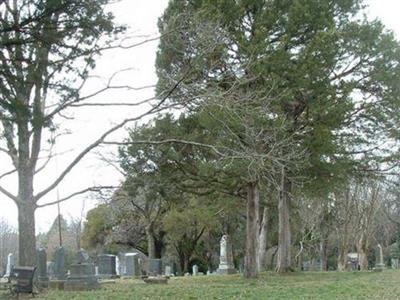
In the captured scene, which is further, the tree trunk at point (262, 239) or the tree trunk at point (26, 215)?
the tree trunk at point (262, 239)

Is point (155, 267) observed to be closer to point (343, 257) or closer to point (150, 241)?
point (150, 241)

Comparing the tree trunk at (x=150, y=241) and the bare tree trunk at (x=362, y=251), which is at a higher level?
the tree trunk at (x=150, y=241)

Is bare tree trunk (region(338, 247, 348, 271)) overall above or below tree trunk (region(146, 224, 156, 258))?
below

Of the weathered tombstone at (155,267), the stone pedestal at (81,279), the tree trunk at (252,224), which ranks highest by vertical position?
the tree trunk at (252,224)

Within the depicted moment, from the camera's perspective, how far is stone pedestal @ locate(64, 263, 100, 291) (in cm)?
1969

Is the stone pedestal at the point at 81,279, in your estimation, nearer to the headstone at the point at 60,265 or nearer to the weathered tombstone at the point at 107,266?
the headstone at the point at 60,265

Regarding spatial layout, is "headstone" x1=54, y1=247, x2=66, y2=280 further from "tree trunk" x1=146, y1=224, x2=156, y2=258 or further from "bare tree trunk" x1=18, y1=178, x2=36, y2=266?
"tree trunk" x1=146, y1=224, x2=156, y2=258

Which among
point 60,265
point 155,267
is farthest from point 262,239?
point 60,265

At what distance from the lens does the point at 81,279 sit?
65.7 ft

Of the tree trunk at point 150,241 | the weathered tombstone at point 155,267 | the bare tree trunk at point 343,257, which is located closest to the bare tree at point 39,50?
the weathered tombstone at point 155,267

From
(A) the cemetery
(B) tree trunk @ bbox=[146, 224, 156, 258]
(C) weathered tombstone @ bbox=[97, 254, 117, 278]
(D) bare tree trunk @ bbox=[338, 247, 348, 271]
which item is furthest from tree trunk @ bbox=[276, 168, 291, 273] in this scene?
(D) bare tree trunk @ bbox=[338, 247, 348, 271]

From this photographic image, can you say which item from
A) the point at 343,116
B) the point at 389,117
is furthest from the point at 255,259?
the point at 389,117

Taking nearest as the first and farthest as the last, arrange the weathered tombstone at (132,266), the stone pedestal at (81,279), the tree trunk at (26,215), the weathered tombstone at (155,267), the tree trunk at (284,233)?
the tree trunk at (26,215), the stone pedestal at (81,279), the tree trunk at (284,233), the weathered tombstone at (155,267), the weathered tombstone at (132,266)

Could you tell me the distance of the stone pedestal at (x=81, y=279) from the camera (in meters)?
19.7
